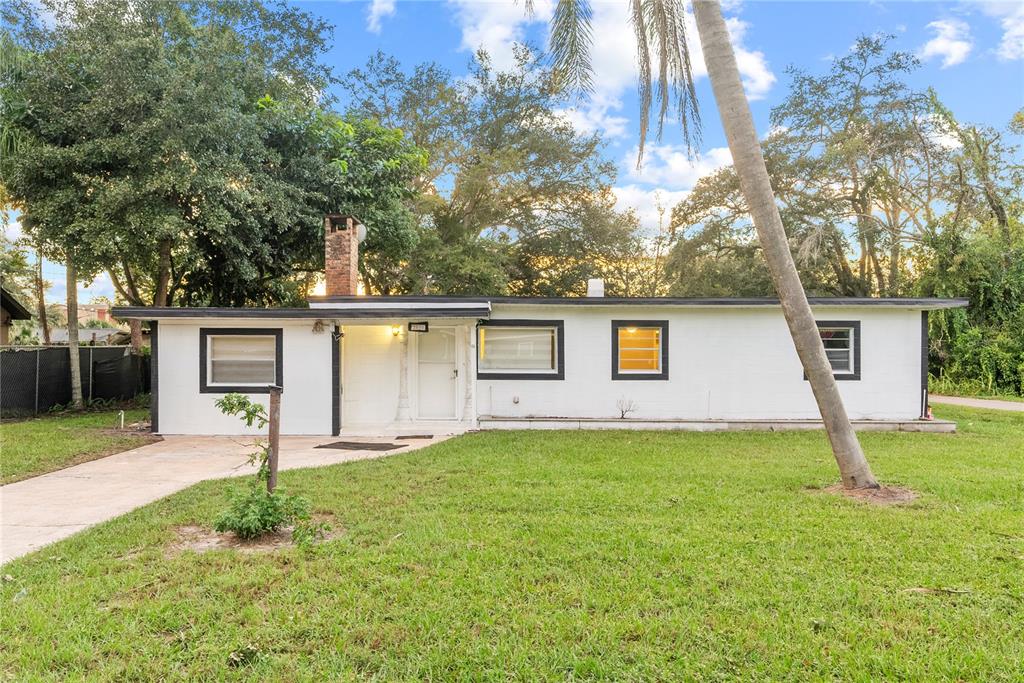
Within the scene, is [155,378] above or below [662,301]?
below

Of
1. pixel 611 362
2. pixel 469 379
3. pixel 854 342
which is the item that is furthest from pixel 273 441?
pixel 854 342

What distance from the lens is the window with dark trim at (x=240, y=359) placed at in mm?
9141

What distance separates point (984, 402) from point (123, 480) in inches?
664

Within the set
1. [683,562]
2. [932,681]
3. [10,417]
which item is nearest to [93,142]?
[10,417]

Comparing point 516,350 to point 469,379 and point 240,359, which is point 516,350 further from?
point 240,359

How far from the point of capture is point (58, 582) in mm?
3262

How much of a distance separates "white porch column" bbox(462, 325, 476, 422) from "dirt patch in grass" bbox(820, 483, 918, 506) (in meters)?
5.74

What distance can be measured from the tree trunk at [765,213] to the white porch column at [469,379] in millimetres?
5418

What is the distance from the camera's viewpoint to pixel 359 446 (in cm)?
809

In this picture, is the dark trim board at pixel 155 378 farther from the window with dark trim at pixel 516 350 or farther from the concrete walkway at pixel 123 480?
the window with dark trim at pixel 516 350

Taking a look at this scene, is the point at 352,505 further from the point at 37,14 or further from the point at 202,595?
the point at 37,14

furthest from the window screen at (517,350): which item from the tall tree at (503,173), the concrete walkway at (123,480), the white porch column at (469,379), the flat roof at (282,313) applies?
the tall tree at (503,173)

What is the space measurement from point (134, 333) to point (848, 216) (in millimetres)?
23834

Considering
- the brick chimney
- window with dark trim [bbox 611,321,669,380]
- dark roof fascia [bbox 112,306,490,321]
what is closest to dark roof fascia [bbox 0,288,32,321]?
dark roof fascia [bbox 112,306,490,321]
